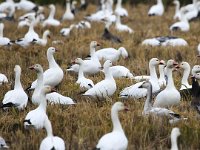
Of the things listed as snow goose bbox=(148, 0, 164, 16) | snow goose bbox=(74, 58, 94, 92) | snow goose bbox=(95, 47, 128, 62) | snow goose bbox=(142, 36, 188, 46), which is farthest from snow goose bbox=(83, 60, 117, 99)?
snow goose bbox=(148, 0, 164, 16)

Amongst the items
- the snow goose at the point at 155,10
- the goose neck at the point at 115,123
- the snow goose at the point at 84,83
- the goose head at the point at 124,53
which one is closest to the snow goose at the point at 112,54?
the goose head at the point at 124,53

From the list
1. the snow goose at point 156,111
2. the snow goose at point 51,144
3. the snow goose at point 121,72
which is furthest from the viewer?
the snow goose at point 121,72

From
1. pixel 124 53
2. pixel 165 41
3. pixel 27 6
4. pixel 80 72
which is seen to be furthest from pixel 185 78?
pixel 27 6

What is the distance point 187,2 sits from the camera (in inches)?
942

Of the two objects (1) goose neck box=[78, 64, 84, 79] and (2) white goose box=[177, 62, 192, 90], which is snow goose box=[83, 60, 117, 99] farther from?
(1) goose neck box=[78, 64, 84, 79]

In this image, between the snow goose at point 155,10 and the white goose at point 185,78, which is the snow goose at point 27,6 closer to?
the snow goose at point 155,10

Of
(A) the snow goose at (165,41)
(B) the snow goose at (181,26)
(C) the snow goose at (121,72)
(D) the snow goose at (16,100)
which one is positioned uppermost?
(B) the snow goose at (181,26)

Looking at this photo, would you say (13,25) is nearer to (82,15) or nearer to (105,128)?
(82,15)

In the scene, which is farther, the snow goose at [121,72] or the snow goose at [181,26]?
the snow goose at [181,26]

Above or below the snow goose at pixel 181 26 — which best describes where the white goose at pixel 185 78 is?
below

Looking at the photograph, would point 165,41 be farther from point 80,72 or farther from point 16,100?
point 16,100

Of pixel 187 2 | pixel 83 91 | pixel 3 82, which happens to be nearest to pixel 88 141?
pixel 83 91

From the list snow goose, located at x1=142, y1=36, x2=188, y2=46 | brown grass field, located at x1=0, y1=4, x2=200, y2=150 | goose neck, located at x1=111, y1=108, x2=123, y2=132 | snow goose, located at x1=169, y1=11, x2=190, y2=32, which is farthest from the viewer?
snow goose, located at x1=169, y1=11, x2=190, y2=32

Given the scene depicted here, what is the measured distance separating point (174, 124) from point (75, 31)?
9.01m
